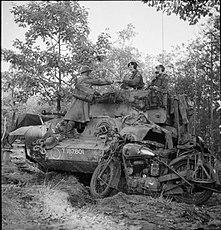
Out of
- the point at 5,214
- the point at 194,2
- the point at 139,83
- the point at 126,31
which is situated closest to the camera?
the point at 5,214

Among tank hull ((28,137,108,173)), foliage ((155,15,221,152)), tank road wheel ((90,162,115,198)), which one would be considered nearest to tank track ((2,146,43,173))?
tank hull ((28,137,108,173))

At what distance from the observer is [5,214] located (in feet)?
16.4

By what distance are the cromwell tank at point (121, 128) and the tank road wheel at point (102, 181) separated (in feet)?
1.09

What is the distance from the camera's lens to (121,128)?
871 cm

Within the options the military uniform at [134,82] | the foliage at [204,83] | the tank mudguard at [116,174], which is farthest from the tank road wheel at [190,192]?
the foliage at [204,83]

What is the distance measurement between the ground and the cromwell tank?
105 cm

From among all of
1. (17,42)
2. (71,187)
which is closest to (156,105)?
(71,187)

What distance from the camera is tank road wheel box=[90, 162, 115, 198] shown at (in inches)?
292

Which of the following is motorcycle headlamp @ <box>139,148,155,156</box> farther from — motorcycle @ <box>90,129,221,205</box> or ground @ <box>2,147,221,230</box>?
ground @ <box>2,147,221,230</box>

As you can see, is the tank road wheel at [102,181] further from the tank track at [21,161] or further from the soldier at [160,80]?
the soldier at [160,80]

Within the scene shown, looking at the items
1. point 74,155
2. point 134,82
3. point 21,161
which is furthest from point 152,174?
point 21,161

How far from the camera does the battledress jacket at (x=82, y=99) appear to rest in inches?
352

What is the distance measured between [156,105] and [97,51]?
421 cm

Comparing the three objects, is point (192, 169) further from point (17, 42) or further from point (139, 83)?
point (17, 42)
